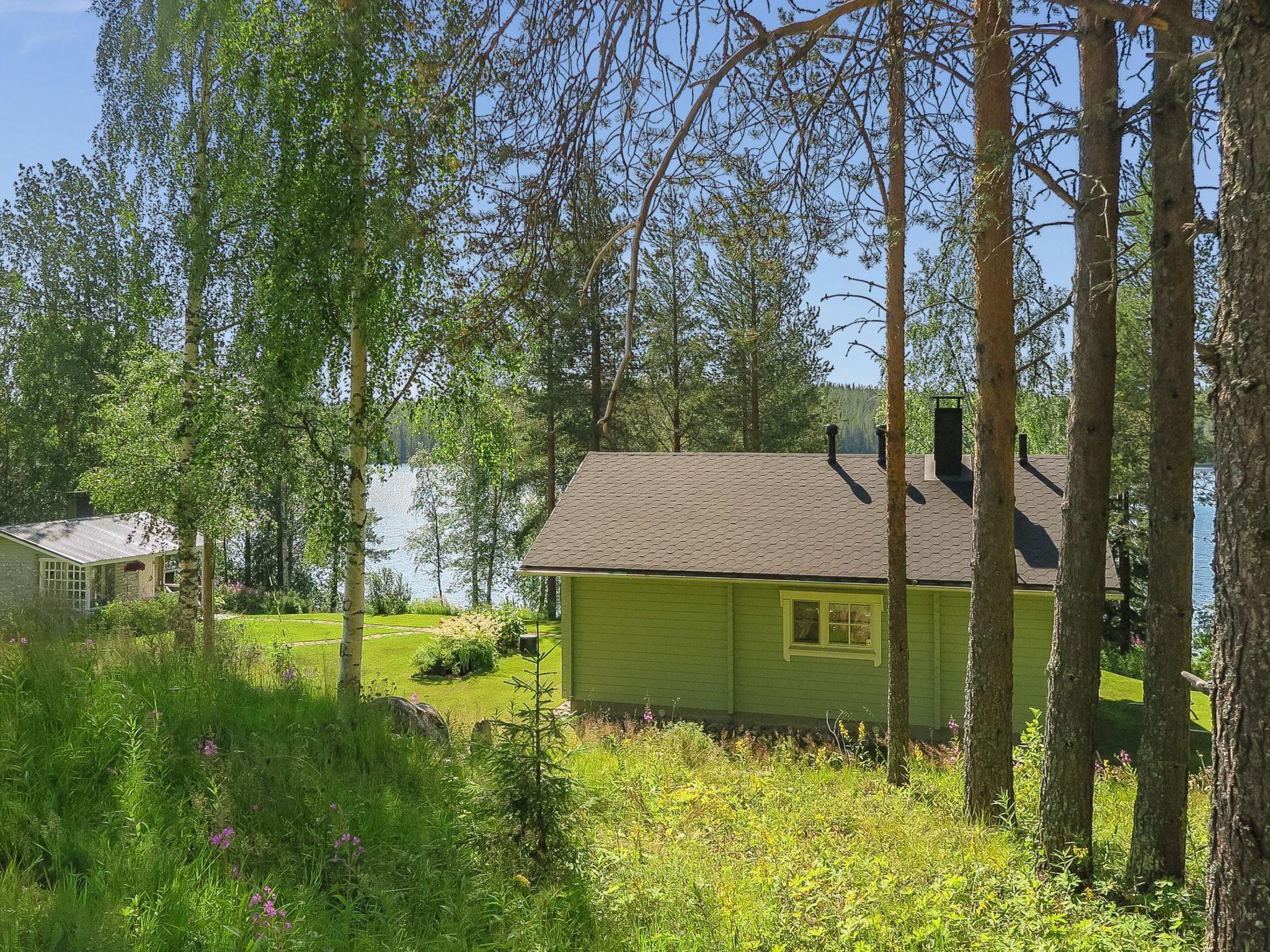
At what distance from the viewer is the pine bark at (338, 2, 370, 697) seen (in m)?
7.38

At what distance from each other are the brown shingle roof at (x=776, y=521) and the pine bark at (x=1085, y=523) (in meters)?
6.40

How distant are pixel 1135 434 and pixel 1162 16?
720 inches

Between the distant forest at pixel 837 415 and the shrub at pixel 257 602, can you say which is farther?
the shrub at pixel 257 602

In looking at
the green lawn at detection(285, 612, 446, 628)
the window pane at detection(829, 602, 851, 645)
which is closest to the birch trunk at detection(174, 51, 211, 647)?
the window pane at detection(829, 602, 851, 645)

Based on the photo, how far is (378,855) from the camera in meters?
3.89

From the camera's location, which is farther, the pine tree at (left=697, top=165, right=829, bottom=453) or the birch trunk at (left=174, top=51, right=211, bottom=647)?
the pine tree at (left=697, top=165, right=829, bottom=453)

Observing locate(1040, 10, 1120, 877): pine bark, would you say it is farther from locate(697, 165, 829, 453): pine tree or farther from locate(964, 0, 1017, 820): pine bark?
locate(697, 165, 829, 453): pine tree

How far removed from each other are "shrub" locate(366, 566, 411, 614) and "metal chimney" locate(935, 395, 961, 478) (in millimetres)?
18440

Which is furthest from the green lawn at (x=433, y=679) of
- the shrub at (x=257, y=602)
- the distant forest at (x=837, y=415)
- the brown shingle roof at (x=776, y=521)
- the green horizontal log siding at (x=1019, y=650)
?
the shrub at (x=257, y=602)

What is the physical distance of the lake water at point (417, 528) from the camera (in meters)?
22.1

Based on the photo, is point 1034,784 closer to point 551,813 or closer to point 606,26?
point 551,813

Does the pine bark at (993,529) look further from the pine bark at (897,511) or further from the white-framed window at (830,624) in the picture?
the white-framed window at (830,624)

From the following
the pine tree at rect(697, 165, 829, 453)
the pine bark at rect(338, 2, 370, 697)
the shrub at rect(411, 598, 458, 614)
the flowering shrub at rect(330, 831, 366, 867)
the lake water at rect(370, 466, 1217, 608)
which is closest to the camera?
the flowering shrub at rect(330, 831, 366, 867)

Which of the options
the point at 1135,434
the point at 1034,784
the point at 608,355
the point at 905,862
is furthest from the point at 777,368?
the point at 905,862
